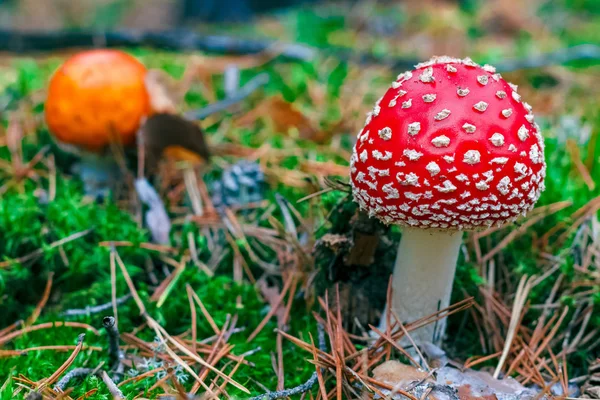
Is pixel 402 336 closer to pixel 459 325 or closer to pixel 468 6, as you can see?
pixel 459 325

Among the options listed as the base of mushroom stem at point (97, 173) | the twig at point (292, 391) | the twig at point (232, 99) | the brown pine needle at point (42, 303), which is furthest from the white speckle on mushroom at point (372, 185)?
the twig at point (232, 99)

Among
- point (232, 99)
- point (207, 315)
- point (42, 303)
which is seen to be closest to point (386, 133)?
point (207, 315)

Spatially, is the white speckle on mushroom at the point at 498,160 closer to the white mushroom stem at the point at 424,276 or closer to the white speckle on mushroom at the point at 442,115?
the white speckle on mushroom at the point at 442,115

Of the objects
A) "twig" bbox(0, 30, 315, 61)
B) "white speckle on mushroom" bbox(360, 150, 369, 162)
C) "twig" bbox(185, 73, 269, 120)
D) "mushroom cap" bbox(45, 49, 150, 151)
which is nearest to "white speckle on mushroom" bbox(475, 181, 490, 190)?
"white speckle on mushroom" bbox(360, 150, 369, 162)

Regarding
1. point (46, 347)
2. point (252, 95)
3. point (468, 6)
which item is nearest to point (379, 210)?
point (46, 347)

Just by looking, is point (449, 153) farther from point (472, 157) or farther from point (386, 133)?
point (386, 133)

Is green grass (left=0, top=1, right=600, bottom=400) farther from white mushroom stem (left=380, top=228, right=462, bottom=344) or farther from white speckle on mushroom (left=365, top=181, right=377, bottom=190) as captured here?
white speckle on mushroom (left=365, top=181, right=377, bottom=190)
